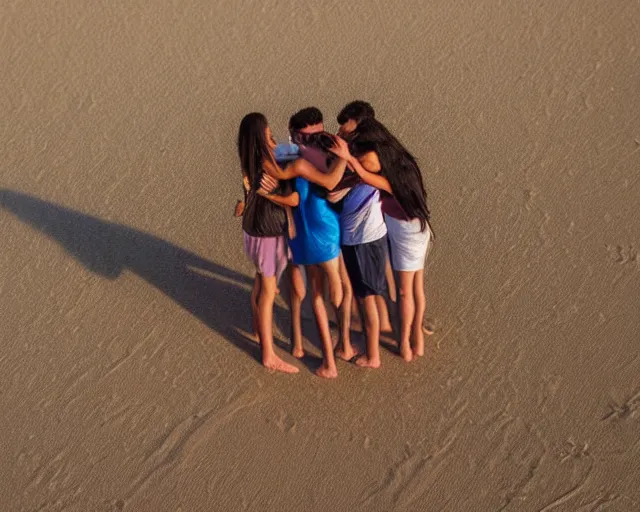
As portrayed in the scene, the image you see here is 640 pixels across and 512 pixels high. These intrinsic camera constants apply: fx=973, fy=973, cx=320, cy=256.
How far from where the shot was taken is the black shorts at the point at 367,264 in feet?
20.2

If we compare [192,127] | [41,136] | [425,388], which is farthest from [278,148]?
[41,136]

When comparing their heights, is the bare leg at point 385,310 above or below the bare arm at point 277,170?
below

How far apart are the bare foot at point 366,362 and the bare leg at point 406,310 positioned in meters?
0.20

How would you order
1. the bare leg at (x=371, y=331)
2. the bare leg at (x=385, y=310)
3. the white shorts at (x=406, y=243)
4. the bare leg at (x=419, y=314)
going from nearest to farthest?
1. the white shorts at (x=406, y=243)
2. the bare leg at (x=371, y=331)
3. the bare leg at (x=419, y=314)
4. the bare leg at (x=385, y=310)

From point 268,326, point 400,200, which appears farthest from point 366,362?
point 400,200

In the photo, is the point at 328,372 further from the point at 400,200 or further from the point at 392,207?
the point at 400,200

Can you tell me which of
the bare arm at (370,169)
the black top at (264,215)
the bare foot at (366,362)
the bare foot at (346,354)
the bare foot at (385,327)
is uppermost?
the bare arm at (370,169)

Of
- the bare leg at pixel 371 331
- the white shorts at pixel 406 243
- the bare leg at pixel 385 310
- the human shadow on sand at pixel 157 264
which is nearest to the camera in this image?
the white shorts at pixel 406 243

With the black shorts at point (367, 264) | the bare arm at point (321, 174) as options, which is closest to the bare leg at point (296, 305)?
the black shorts at point (367, 264)

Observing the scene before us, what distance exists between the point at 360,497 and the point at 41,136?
15.7ft

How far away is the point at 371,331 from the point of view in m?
6.39

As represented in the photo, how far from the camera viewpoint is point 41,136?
880 centimetres

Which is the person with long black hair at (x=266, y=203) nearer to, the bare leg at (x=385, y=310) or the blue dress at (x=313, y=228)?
the blue dress at (x=313, y=228)

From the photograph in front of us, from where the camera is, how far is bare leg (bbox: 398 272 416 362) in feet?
20.7
